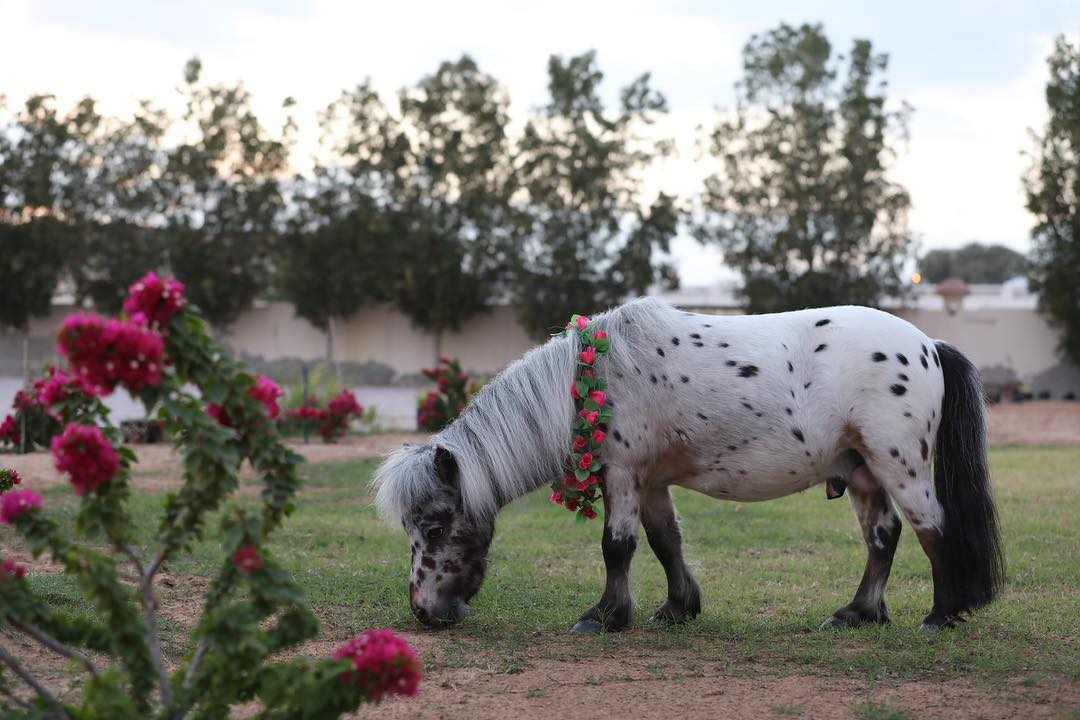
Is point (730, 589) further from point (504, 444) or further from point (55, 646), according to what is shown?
point (55, 646)

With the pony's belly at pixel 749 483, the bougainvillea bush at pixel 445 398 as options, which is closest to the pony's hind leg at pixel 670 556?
the pony's belly at pixel 749 483

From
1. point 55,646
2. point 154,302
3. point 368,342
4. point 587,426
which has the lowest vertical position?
point 368,342

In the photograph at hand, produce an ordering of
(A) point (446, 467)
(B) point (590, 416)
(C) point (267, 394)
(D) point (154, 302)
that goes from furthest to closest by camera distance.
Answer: (A) point (446, 467) < (B) point (590, 416) < (C) point (267, 394) < (D) point (154, 302)

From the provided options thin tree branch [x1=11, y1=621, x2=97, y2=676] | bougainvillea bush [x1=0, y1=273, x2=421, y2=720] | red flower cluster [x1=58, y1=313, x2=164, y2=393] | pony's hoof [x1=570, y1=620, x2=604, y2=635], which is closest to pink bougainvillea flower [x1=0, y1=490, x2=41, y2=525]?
bougainvillea bush [x1=0, y1=273, x2=421, y2=720]

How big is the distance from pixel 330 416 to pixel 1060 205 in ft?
65.4

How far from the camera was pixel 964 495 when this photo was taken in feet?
17.5

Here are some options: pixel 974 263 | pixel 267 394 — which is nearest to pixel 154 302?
pixel 267 394

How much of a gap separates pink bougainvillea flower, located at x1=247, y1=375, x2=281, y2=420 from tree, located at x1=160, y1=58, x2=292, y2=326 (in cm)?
2513

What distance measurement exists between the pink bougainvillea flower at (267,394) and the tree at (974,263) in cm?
5347

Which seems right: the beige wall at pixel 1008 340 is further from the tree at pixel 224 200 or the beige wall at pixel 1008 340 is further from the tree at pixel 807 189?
the tree at pixel 224 200

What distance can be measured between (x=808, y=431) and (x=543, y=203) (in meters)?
21.6

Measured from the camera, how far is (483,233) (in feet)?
88.2

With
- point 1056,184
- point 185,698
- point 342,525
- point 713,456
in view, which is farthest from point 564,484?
point 1056,184

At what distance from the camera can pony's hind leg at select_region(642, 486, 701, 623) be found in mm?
5523
